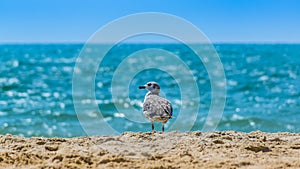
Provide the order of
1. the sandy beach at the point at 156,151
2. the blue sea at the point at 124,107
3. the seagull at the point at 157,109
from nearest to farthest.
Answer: the sandy beach at the point at 156,151 → the seagull at the point at 157,109 → the blue sea at the point at 124,107

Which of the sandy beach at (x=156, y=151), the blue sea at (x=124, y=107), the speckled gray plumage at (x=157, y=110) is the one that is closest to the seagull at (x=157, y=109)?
the speckled gray plumage at (x=157, y=110)

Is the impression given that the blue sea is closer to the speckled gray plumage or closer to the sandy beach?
the speckled gray plumage

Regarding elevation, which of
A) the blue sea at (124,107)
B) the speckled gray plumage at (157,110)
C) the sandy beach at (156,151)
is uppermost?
the blue sea at (124,107)

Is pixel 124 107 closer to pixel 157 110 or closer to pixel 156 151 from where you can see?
pixel 157 110

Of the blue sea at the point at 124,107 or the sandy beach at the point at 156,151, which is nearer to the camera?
the sandy beach at the point at 156,151

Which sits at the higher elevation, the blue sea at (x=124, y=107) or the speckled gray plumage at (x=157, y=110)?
the blue sea at (x=124, y=107)

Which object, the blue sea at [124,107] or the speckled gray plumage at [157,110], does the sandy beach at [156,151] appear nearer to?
the speckled gray plumage at [157,110]

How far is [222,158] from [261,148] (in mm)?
766

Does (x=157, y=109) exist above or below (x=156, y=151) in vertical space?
above

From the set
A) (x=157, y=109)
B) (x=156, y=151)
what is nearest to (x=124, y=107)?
(x=157, y=109)

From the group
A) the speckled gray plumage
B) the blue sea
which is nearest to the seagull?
the speckled gray plumage

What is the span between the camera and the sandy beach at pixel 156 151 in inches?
198

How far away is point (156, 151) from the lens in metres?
5.50

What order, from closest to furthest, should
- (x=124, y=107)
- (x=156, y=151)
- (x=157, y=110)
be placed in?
(x=156, y=151)
(x=157, y=110)
(x=124, y=107)
